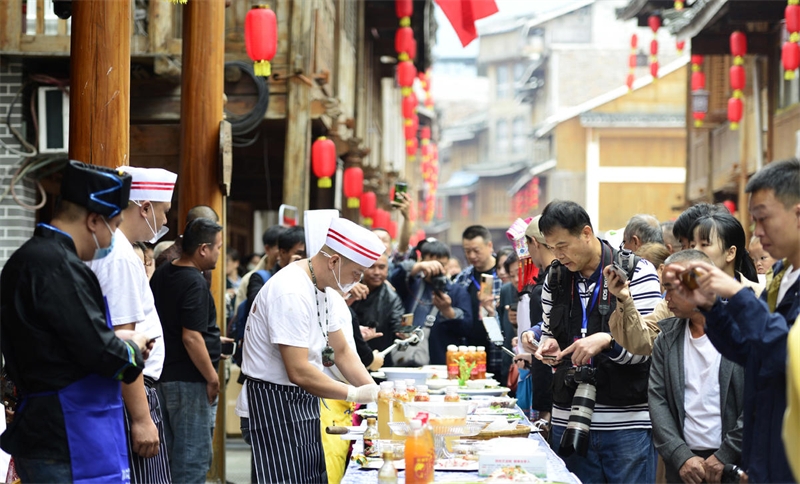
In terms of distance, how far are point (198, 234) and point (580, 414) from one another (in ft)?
9.72

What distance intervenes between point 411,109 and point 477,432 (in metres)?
17.9

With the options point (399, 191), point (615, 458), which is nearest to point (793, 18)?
point (399, 191)

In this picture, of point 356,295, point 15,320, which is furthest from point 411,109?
point 15,320

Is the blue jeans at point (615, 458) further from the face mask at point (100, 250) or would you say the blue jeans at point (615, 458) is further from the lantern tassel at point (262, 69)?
the lantern tassel at point (262, 69)

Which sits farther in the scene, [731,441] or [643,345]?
[643,345]

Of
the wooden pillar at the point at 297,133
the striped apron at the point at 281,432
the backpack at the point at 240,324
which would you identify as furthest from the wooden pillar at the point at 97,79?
the wooden pillar at the point at 297,133

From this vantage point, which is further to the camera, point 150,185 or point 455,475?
point 150,185

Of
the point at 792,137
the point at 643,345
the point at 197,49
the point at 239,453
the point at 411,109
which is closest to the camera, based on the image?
the point at 643,345

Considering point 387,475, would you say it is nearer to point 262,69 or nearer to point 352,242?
point 352,242

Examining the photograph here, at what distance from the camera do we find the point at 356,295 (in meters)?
9.18

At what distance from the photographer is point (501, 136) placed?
6378 centimetres

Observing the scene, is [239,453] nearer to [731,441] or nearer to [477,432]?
[477,432]

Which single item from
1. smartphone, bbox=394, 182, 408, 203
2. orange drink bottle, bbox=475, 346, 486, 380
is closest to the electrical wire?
smartphone, bbox=394, 182, 408, 203

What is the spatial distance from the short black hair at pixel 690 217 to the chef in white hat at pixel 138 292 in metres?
2.70
